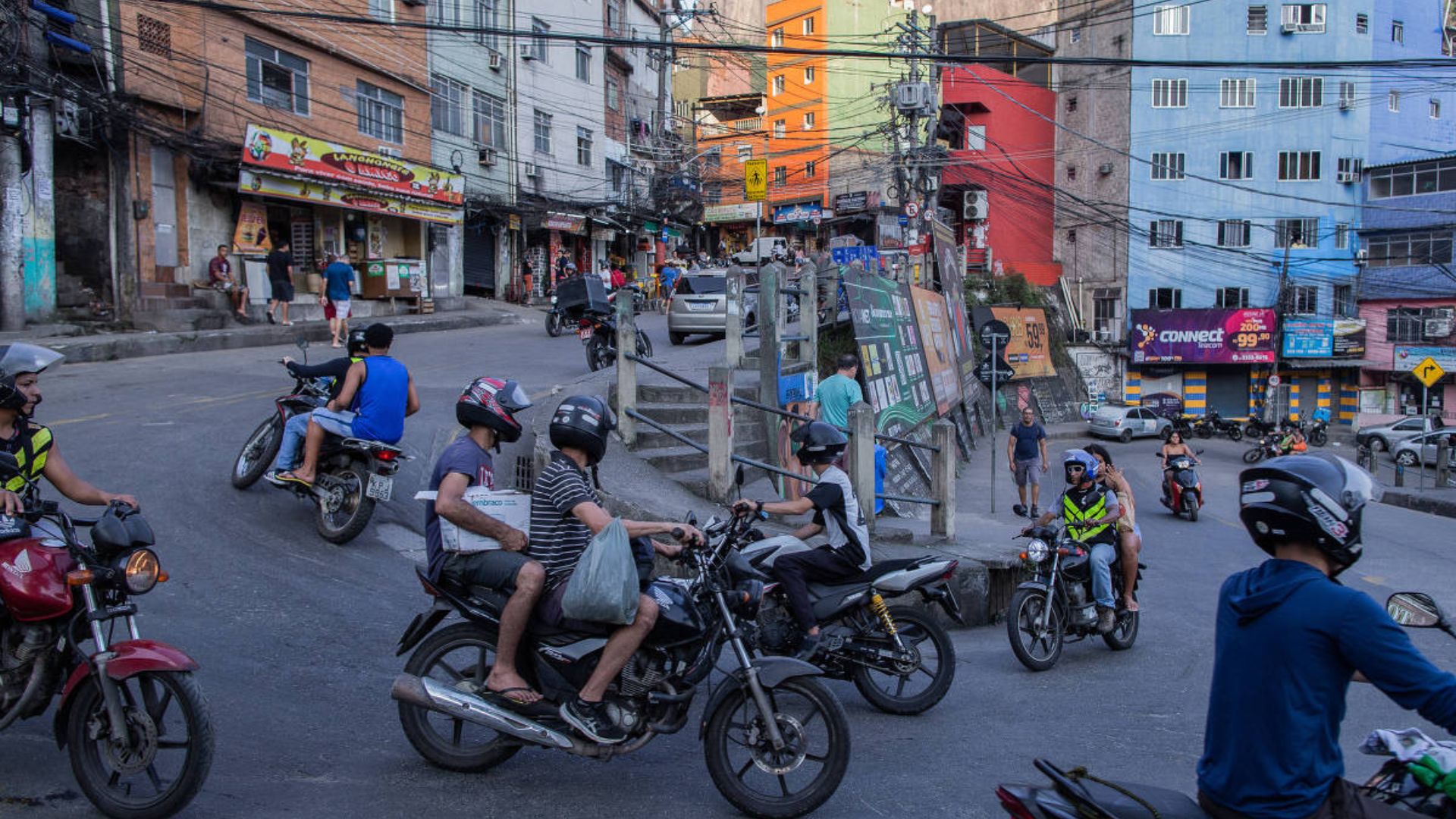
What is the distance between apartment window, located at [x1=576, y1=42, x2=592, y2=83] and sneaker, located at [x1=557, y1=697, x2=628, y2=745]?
36224 millimetres

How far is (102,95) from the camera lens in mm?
17984

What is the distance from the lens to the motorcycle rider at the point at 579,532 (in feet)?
13.9

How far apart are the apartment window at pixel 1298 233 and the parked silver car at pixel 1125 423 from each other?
1273cm

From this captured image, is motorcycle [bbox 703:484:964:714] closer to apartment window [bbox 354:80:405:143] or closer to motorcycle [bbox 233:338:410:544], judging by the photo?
motorcycle [bbox 233:338:410:544]

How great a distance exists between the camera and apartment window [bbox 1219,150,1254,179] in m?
45.6

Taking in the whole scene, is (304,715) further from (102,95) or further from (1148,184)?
(1148,184)

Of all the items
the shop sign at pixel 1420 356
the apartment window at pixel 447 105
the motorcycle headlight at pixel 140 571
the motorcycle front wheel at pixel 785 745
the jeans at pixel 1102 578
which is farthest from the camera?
the shop sign at pixel 1420 356

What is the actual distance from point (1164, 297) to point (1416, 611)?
152ft

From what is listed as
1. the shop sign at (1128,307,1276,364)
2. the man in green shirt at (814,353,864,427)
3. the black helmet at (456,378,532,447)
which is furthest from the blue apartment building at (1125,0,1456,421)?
the black helmet at (456,378,532,447)

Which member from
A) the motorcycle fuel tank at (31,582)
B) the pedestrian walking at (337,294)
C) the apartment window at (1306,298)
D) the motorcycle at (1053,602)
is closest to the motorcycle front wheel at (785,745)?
the motorcycle fuel tank at (31,582)

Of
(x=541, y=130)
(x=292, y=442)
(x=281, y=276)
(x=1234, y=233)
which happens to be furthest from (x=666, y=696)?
(x=1234, y=233)

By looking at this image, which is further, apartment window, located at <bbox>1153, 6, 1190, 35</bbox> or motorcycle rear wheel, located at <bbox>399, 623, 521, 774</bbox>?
apartment window, located at <bbox>1153, 6, 1190, 35</bbox>

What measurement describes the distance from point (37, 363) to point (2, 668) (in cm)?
148

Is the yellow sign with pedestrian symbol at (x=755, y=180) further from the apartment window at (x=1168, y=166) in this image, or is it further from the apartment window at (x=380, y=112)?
the apartment window at (x=1168, y=166)
